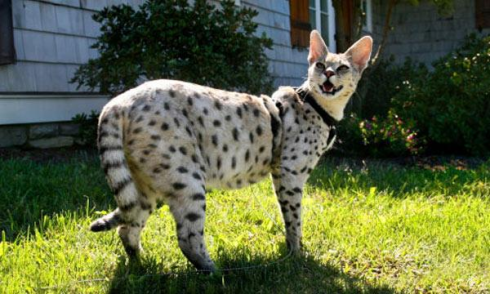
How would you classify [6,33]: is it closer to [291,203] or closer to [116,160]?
[116,160]

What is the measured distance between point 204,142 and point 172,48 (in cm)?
384

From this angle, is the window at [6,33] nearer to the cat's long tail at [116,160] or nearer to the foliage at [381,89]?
the cat's long tail at [116,160]

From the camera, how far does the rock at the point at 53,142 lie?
720 cm

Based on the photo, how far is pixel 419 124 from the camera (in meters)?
9.16

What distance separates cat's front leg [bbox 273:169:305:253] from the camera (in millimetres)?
4156

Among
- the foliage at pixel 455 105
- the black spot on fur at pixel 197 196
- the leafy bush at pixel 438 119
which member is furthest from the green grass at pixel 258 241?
the foliage at pixel 455 105

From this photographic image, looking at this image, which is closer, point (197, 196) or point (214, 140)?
point (197, 196)

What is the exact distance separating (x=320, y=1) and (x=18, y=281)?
12.6m

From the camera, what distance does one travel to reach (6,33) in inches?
256

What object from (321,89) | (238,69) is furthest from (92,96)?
(321,89)

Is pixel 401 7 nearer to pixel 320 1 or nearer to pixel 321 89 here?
pixel 320 1

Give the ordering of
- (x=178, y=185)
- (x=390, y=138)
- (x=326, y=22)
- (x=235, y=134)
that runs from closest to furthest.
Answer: (x=178, y=185) < (x=235, y=134) < (x=390, y=138) < (x=326, y=22)

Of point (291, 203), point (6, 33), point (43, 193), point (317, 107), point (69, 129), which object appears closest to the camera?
point (291, 203)

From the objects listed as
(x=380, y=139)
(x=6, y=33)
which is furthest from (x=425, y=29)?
(x=6, y=33)
